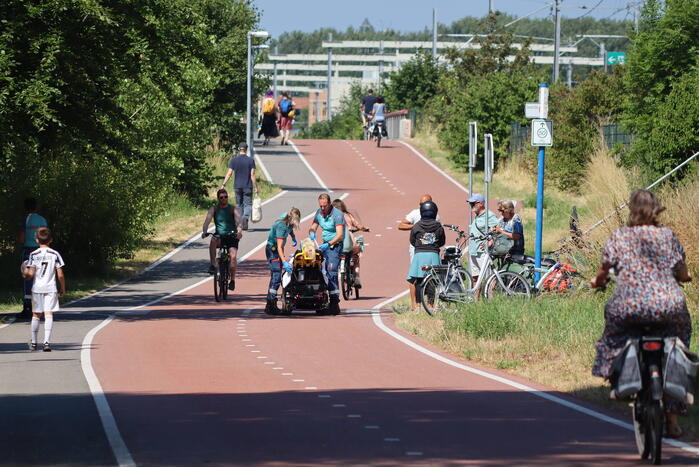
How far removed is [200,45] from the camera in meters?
25.4

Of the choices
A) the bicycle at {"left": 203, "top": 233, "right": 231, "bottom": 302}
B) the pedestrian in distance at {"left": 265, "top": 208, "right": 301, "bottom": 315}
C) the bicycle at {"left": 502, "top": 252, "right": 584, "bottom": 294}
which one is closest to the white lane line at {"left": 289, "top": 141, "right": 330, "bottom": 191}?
the bicycle at {"left": 203, "top": 233, "right": 231, "bottom": 302}

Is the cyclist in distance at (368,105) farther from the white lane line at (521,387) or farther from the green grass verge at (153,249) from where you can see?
the white lane line at (521,387)

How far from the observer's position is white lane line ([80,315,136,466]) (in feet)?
29.6

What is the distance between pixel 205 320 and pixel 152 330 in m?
1.65

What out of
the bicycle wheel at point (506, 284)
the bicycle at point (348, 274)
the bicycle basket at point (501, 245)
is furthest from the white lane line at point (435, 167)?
the bicycle wheel at point (506, 284)

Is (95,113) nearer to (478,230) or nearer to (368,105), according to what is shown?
(478,230)

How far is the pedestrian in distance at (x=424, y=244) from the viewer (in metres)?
20.3

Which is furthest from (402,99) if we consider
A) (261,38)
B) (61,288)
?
(61,288)

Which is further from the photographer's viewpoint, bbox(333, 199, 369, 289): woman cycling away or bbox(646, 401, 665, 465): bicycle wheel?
bbox(333, 199, 369, 289): woman cycling away

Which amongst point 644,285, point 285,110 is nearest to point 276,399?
point 644,285

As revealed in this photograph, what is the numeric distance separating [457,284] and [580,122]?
70.0 ft

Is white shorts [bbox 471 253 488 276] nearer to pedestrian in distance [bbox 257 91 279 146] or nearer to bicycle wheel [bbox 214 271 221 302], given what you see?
bicycle wheel [bbox 214 271 221 302]

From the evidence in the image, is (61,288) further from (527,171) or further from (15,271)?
(527,171)

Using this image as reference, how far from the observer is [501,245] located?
819 inches
